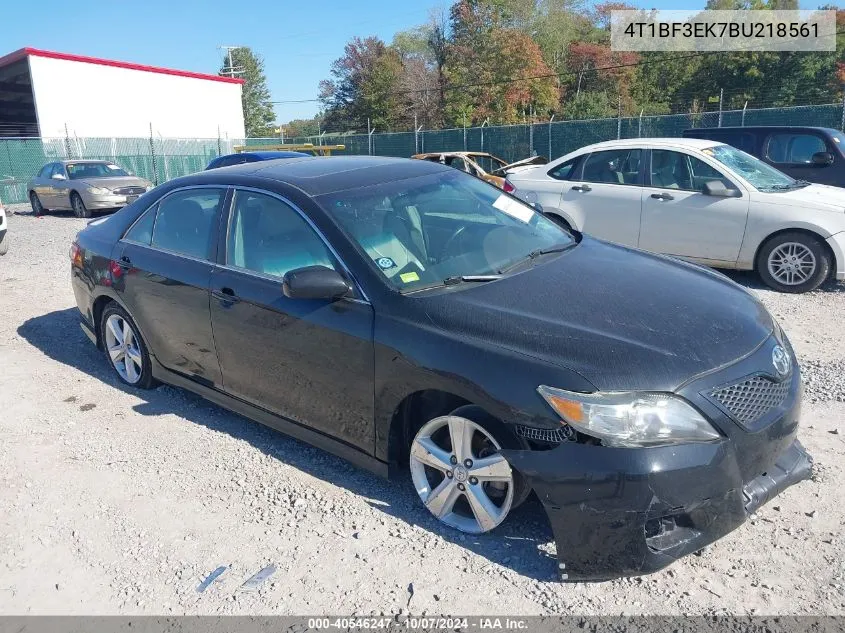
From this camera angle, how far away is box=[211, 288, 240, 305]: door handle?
12.6 feet

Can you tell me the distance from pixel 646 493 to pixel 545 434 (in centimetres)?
42

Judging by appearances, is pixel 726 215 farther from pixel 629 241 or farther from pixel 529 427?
pixel 529 427

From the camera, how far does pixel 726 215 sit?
7.25m

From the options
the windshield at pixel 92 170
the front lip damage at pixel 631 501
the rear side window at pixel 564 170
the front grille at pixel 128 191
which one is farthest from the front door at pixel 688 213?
the windshield at pixel 92 170

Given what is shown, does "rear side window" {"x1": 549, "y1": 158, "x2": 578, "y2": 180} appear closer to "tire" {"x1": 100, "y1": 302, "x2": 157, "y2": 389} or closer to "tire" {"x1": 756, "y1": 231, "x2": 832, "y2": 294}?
"tire" {"x1": 756, "y1": 231, "x2": 832, "y2": 294}

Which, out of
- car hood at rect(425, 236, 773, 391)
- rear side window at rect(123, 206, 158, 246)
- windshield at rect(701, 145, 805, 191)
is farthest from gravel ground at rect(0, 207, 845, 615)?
windshield at rect(701, 145, 805, 191)

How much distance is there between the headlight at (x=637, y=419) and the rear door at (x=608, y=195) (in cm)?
568

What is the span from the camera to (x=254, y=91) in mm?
84750

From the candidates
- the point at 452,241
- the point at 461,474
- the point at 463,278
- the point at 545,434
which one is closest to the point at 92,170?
the point at 452,241

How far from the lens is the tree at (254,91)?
82.4 meters

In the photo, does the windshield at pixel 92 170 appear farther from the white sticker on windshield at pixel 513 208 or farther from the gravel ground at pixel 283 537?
the white sticker on windshield at pixel 513 208

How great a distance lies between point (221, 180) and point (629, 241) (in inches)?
209

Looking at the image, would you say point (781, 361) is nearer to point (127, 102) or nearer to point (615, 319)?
point (615, 319)

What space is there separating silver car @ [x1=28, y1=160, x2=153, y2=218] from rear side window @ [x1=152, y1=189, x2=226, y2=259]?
1310cm
